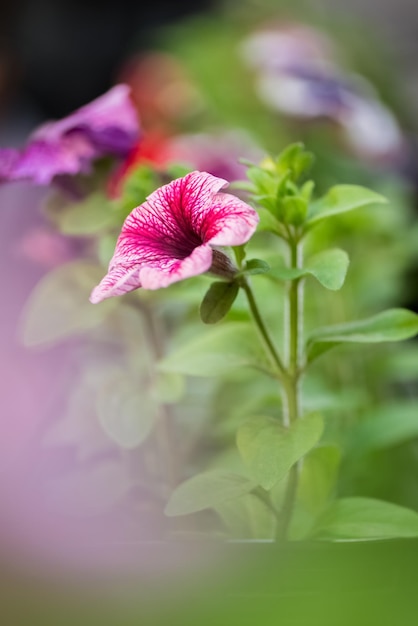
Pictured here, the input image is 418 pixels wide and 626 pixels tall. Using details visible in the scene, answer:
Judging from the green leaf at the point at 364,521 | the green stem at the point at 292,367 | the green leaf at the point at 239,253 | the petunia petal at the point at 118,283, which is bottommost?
the green leaf at the point at 364,521

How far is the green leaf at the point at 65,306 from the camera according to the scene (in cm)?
35

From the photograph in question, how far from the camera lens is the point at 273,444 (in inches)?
9.9

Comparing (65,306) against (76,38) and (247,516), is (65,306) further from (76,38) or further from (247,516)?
(76,38)

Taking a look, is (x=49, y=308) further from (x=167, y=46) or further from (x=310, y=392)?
(x=167, y=46)

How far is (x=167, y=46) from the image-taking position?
1.31 metres

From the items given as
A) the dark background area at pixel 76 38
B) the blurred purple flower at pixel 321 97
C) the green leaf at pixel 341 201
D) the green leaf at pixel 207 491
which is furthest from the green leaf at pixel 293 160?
the dark background area at pixel 76 38

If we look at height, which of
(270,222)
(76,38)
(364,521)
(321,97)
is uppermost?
(76,38)

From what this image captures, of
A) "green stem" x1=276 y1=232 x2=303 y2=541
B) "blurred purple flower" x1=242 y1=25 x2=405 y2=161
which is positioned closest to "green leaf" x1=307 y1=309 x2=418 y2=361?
"green stem" x1=276 y1=232 x2=303 y2=541

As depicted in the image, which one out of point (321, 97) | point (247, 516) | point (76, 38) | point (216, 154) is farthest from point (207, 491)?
point (76, 38)

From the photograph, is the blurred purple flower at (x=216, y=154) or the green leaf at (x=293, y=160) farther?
the blurred purple flower at (x=216, y=154)

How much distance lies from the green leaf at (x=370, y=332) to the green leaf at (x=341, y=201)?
0.13 ft

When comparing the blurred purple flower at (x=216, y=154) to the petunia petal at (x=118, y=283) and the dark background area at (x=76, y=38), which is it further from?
the dark background area at (x=76, y=38)

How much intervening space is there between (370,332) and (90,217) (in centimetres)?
14

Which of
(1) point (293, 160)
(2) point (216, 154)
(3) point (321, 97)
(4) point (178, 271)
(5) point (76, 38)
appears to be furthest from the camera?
(5) point (76, 38)
